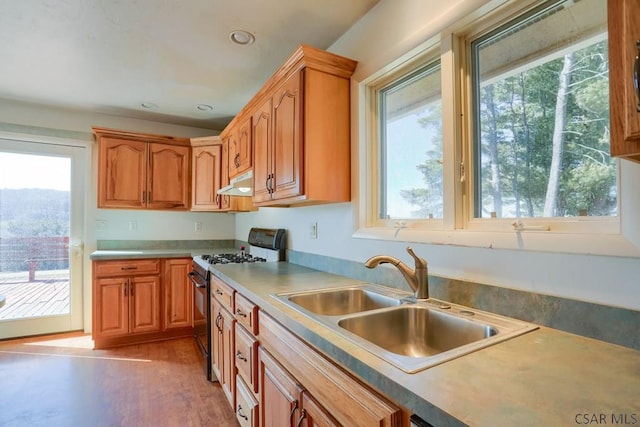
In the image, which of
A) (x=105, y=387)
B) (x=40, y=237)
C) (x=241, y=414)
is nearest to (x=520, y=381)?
(x=241, y=414)

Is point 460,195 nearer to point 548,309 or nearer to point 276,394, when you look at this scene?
point 548,309

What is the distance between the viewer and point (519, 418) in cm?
53

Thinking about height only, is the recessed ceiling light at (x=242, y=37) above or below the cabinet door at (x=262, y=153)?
above

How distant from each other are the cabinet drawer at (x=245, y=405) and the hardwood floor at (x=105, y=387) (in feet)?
0.89

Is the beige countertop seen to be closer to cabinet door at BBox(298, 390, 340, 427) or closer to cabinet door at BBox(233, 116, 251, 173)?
cabinet door at BBox(298, 390, 340, 427)

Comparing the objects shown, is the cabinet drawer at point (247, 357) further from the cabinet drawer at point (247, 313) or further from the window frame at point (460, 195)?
the window frame at point (460, 195)

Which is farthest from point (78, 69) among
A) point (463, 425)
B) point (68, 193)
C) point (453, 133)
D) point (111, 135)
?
point (463, 425)

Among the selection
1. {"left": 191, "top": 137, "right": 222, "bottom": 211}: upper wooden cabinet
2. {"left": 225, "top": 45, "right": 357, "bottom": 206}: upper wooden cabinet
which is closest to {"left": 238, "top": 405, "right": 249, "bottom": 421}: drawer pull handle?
{"left": 225, "top": 45, "right": 357, "bottom": 206}: upper wooden cabinet

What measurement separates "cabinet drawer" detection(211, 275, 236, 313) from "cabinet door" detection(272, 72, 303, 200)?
633mm

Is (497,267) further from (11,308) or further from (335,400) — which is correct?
(11,308)

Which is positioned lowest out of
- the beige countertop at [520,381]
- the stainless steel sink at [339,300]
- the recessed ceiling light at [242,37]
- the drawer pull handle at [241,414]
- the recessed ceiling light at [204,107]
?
the drawer pull handle at [241,414]

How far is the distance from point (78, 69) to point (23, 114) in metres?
1.27

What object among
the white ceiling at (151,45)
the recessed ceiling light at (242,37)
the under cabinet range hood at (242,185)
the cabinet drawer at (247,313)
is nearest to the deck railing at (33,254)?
the white ceiling at (151,45)

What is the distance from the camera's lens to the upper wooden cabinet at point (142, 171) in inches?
129
